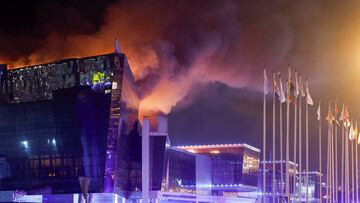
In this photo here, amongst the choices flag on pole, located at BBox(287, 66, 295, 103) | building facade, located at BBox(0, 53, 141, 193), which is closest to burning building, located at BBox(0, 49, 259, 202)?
building facade, located at BBox(0, 53, 141, 193)

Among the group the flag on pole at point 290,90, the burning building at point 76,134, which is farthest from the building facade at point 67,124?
the flag on pole at point 290,90

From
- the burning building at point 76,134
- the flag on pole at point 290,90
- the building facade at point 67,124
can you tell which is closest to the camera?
the flag on pole at point 290,90

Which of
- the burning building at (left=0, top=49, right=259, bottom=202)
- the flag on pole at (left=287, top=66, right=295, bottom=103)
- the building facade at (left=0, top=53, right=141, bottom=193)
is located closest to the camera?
the flag on pole at (left=287, top=66, right=295, bottom=103)

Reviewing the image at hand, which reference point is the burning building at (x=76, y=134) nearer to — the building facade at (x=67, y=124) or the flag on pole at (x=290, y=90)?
the building facade at (x=67, y=124)

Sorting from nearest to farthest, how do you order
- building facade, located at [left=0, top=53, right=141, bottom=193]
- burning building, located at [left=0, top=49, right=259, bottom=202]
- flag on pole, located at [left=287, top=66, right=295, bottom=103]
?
flag on pole, located at [left=287, top=66, right=295, bottom=103], building facade, located at [left=0, top=53, right=141, bottom=193], burning building, located at [left=0, top=49, right=259, bottom=202]

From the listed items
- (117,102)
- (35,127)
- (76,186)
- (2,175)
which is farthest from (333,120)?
(2,175)

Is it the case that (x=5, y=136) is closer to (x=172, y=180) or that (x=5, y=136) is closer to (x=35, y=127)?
(x=35, y=127)

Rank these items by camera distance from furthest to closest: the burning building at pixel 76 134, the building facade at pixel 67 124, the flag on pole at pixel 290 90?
the burning building at pixel 76 134 < the building facade at pixel 67 124 < the flag on pole at pixel 290 90

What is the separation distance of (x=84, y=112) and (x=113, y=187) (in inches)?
388

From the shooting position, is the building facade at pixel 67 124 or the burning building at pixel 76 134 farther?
the burning building at pixel 76 134

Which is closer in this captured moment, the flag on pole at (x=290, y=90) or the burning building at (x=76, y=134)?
the flag on pole at (x=290, y=90)

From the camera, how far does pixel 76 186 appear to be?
77.5m

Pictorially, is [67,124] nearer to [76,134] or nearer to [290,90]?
[76,134]

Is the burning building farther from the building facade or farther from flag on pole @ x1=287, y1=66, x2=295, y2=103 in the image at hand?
flag on pole @ x1=287, y1=66, x2=295, y2=103
